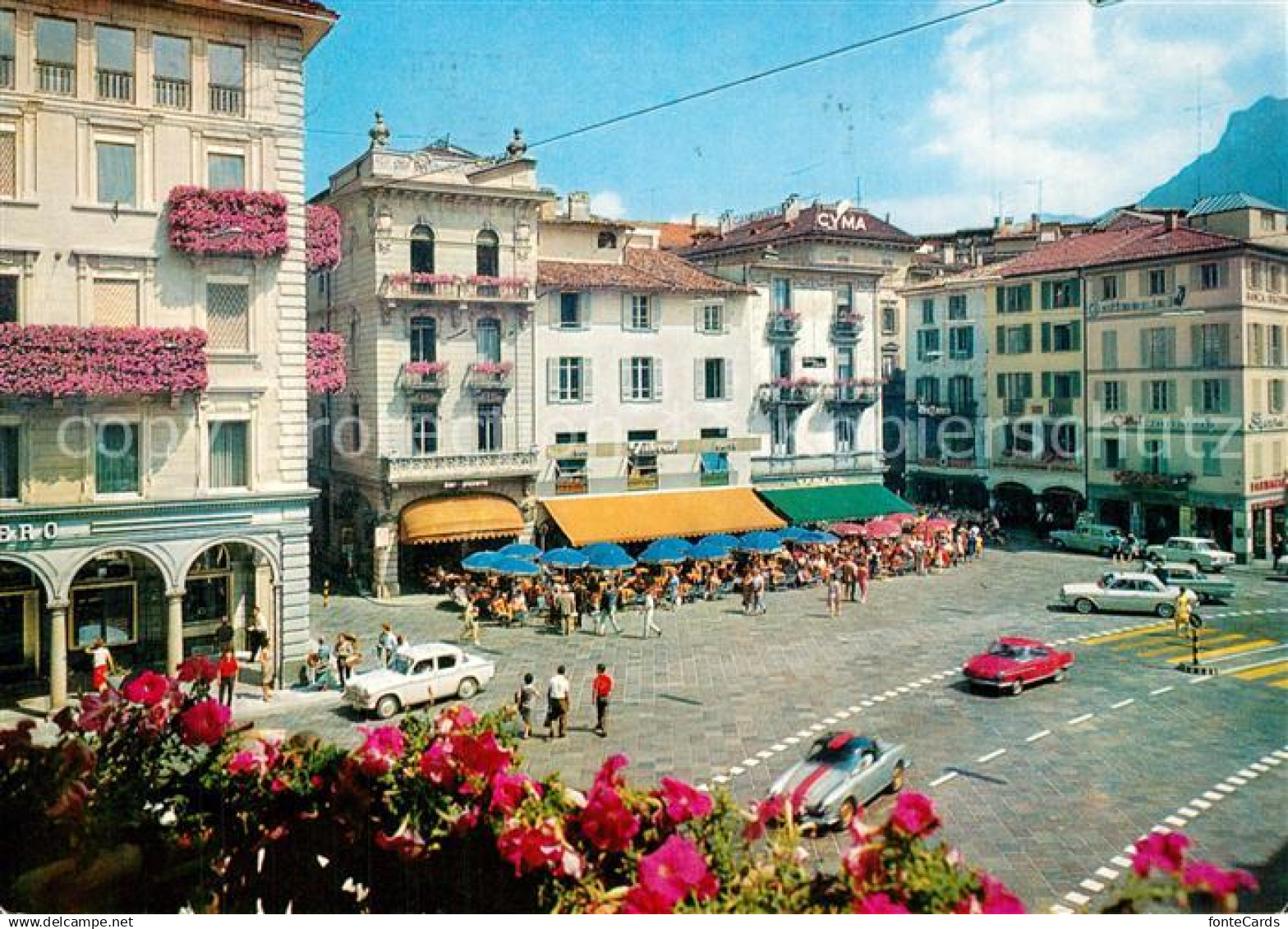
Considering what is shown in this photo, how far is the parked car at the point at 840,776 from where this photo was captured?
1501 cm

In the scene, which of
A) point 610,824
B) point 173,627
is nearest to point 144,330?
point 173,627

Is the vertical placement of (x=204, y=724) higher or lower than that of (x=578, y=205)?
lower

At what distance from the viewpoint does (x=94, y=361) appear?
62.1 ft

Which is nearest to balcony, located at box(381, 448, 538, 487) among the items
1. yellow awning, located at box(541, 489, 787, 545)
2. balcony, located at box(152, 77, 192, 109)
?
yellow awning, located at box(541, 489, 787, 545)

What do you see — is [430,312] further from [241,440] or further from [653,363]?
[241,440]

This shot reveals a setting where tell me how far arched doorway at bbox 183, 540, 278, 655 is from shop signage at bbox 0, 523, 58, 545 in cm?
368

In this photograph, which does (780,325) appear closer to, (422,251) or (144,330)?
(422,251)

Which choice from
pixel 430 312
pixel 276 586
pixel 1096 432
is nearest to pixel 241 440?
pixel 276 586

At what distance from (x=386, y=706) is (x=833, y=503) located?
25.4 m

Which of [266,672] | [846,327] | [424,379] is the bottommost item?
[266,672]

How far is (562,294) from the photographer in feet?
127

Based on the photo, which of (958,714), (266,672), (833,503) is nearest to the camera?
(958,714)

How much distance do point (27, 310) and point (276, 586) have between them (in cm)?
745

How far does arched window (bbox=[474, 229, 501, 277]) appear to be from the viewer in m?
36.8
